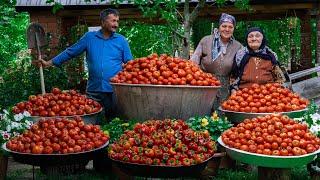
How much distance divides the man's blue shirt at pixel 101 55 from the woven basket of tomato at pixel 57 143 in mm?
1444

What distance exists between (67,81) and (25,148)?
724 centimetres

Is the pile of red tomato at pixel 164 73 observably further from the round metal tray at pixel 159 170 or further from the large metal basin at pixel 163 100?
the round metal tray at pixel 159 170

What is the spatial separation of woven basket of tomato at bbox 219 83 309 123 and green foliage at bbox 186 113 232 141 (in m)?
0.16

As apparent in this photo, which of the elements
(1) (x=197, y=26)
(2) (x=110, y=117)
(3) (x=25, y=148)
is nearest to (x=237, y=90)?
(2) (x=110, y=117)

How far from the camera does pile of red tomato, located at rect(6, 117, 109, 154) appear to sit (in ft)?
18.0

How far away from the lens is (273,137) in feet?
17.6

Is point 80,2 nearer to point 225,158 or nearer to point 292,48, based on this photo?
point 292,48

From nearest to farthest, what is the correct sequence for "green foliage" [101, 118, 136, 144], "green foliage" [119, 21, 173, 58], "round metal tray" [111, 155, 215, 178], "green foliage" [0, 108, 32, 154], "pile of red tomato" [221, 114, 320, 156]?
"round metal tray" [111, 155, 215, 178] < "pile of red tomato" [221, 114, 320, 156] < "green foliage" [0, 108, 32, 154] < "green foliage" [101, 118, 136, 144] < "green foliage" [119, 21, 173, 58]

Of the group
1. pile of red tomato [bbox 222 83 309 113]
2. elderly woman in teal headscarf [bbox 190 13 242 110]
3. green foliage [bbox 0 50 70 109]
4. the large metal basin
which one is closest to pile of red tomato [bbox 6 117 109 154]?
the large metal basin

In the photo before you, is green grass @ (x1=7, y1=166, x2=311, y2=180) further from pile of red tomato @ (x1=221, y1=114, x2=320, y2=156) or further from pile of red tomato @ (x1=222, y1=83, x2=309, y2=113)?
pile of red tomato @ (x1=221, y1=114, x2=320, y2=156)

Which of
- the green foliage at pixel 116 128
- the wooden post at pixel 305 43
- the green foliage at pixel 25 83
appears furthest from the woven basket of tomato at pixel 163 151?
the wooden post at pixel 305 43

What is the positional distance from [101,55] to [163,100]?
1.33 metres

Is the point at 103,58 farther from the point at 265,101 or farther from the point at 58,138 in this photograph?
the point at 265,101

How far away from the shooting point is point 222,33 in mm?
7070
